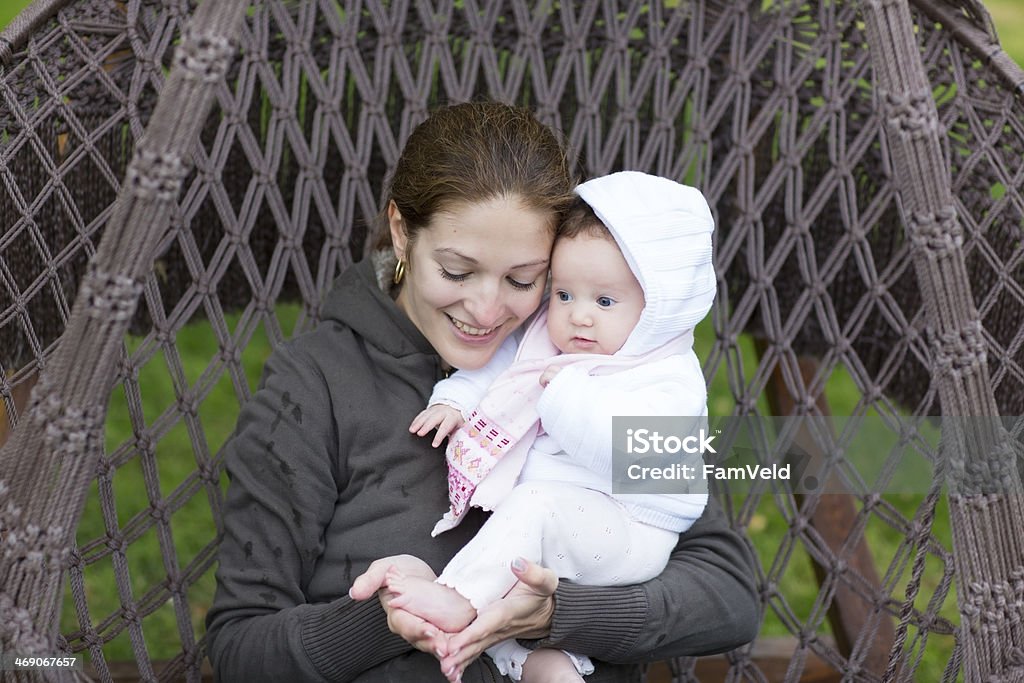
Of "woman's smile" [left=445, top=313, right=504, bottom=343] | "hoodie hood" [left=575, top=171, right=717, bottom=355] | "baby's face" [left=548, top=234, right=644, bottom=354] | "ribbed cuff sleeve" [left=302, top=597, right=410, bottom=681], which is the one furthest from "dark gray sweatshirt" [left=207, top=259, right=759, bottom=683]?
"hoodie hood" [left=575, top=171, right=717, bottom=355]

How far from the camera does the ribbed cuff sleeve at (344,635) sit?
1498mm

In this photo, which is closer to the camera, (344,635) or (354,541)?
(344,635)

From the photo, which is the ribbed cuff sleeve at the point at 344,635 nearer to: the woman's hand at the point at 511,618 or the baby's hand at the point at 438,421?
the woman's hand at the point at 511,618

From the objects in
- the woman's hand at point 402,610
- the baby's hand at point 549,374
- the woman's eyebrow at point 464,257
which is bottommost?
the woman's hand at point 402,610

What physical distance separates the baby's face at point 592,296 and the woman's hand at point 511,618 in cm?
34

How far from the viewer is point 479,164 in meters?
1.57

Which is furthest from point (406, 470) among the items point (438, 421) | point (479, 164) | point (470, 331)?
point (479, 164)

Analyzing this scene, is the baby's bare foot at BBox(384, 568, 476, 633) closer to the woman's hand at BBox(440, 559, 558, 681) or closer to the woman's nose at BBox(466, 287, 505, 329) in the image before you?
the woman's hand at BBox(440, 559, 558, 681)

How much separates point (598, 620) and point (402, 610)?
0.28 m

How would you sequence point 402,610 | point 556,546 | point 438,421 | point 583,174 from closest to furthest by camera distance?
point 402,610 < point 556,546 < point 438,421 < point 583,174

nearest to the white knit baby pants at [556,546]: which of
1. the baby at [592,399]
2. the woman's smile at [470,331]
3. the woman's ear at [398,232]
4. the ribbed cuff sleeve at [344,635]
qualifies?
the baby at [592,399]

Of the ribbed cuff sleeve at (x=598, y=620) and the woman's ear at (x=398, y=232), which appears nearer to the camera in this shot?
the ribbed cuff sleeve at (x=598, y=620)

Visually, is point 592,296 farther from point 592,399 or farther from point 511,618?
point 511,618

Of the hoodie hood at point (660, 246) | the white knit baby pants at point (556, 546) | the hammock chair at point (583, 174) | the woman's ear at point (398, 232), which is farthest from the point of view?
the woman's ear at point (398, 232)
